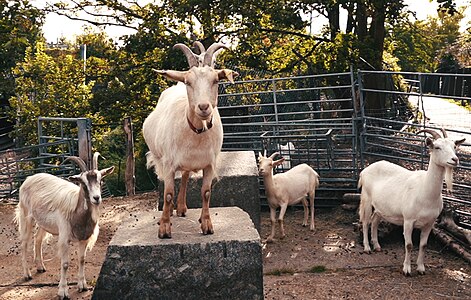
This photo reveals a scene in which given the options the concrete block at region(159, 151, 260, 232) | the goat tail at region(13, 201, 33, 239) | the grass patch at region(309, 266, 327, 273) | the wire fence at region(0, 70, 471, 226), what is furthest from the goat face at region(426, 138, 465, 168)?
the goat tail at region(13, 201, 33, 239)

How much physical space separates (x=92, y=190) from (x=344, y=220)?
4572mm

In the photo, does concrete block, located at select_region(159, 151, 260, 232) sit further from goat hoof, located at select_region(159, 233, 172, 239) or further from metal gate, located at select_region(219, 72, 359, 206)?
metal gate, located at select_region(219, 72, 359, 206)

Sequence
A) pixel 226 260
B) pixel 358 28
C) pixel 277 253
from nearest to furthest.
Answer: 1. pixel 226 260
2. pixel 277 253
3. pixel 358 28

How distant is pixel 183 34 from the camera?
1323cm

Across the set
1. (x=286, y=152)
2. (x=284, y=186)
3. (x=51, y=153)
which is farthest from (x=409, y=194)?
(x=51, y=153)

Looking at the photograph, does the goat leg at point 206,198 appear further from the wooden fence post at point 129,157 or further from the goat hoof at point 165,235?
the wooden fence post at point 129,157

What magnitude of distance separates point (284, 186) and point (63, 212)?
3468 millimetres

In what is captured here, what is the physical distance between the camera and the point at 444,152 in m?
6.76

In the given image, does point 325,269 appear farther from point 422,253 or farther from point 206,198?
point 206,198

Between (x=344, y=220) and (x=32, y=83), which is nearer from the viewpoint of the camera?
(x=344, y=220)

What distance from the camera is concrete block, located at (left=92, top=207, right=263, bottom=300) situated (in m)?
4.60

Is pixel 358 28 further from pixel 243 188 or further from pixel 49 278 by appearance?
pixel 49 278

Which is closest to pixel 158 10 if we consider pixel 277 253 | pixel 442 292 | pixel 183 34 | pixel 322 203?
pixel 183 34

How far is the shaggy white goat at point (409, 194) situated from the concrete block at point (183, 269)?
3.02 m
